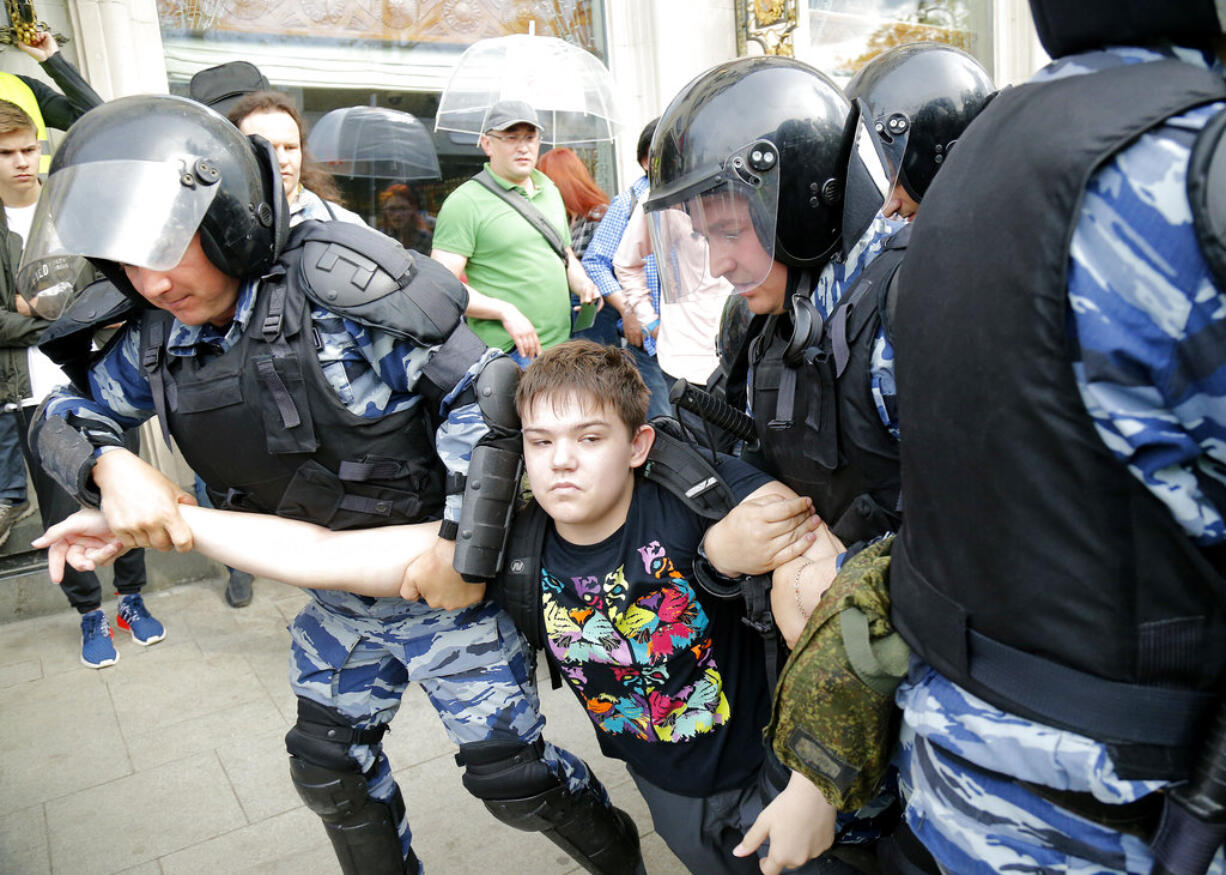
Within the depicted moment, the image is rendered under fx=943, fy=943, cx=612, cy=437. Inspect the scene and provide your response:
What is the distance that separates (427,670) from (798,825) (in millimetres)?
991

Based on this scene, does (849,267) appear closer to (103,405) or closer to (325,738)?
(325,738)

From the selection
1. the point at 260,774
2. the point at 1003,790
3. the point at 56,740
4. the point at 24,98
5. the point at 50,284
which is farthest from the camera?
the point at 24,98

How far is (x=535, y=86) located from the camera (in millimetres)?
4180


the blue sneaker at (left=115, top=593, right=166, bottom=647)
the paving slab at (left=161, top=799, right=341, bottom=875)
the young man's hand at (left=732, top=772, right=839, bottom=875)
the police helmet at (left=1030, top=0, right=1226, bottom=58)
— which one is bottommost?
the blue sneaker at (left=115, top=593, right=166, bottom=647)

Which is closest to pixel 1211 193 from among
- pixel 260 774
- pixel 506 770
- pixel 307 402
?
pixel 307 402

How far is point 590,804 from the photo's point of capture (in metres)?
2.22

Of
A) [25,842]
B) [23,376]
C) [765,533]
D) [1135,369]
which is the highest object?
[1135,369]

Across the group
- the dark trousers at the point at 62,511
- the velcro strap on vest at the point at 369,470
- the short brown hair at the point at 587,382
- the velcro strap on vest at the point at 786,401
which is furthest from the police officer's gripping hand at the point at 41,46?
the velcro strap on vest at the point at 786,401

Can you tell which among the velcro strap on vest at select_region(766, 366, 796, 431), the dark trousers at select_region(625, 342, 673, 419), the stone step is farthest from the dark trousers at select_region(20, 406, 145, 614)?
the velcro strap on vest at select_region(766, 366, 796, 431)

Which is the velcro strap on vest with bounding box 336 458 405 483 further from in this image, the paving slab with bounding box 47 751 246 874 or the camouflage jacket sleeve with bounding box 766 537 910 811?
the paving slab with bounding box 47 751 246 874

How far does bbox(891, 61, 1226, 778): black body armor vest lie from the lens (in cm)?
88

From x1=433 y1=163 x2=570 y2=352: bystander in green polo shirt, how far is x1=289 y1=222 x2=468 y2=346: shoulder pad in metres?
1.67

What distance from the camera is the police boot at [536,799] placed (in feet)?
6.91

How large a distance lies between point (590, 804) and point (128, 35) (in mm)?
4044
